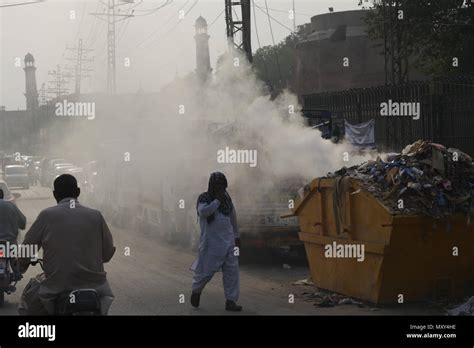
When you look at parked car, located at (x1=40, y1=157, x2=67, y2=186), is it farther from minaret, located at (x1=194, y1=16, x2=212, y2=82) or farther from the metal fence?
the metal fence

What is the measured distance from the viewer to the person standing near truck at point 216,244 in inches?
433

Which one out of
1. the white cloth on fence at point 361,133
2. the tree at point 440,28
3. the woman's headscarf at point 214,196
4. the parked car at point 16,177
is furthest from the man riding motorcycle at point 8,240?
the parked car at point 16,177

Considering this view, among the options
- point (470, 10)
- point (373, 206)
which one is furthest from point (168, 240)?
point (470, 10)

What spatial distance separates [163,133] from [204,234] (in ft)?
36.8

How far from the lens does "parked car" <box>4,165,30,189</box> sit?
5091 cm

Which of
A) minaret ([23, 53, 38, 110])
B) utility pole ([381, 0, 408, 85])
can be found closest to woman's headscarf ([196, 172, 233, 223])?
utility pole ([381, 0, 408, 85])

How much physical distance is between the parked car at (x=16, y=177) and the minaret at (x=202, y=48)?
56.6 feet

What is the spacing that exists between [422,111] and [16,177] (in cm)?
3217

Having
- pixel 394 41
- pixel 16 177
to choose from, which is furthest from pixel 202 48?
pixel 16 177

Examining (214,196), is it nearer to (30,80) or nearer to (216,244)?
(216,244)

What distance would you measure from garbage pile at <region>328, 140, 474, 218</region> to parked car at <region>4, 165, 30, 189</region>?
4200 cm

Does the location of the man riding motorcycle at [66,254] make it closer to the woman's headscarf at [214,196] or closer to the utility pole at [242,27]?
the woman's headscarf at [214,196]

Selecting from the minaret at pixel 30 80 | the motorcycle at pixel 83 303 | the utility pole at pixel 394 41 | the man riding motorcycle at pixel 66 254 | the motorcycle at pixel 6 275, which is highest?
the minaret at pixel 30 80
